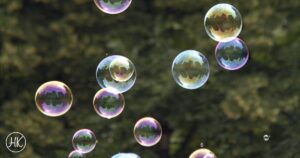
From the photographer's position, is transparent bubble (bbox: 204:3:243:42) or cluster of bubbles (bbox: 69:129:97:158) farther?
cluster of bubbles (bbox: 69:129:97:158)

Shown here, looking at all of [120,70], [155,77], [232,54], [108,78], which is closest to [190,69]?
[232,54]

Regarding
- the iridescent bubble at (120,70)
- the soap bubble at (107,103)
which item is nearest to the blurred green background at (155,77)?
the soap bubble at (107,103)

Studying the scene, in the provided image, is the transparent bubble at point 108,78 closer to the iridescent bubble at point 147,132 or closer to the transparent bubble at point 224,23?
the iridescent bubble at point 147,132

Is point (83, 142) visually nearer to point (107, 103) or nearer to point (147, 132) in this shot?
point (107, 103)

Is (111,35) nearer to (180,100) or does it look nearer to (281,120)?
(180,100)

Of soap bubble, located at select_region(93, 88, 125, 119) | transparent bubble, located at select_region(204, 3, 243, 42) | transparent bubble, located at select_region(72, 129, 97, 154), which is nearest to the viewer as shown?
transparent bubble, located at select_region(204, 3, 243, 42)

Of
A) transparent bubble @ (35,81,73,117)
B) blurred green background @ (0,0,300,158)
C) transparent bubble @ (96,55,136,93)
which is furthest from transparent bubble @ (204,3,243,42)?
blurred green background @ (0,0,300,158)

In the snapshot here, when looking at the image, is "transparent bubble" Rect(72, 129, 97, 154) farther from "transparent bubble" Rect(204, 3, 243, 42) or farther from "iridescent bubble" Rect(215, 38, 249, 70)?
"transparent bubble" Rect(204, 3, 243, 42)
